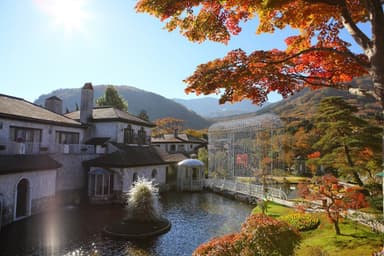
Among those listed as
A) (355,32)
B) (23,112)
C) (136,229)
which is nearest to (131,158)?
(23,112)

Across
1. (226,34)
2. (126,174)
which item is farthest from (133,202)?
(226,34)

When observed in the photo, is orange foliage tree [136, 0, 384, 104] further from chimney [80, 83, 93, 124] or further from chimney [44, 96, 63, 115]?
chimney [44, 96, 63, 115]

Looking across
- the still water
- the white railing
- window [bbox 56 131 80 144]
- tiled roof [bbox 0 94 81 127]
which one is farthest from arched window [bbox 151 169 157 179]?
tiled roof [bbox 0 94 81 127]

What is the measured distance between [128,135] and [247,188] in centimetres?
1317

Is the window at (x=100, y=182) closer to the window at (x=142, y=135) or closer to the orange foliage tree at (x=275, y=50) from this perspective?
the window at (x=142, y=135)

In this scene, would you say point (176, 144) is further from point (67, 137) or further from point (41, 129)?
point (41, 129)

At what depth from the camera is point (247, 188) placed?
71.5ft

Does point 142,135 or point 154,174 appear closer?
point 154,174

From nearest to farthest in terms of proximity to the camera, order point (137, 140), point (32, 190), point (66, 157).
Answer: point (32, 190), point (66, 157), point (137, 140)

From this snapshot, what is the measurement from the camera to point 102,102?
47.8 metres

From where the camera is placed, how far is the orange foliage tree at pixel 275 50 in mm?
5262

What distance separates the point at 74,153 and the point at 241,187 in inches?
591

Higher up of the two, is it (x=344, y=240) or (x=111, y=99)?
(x=111, y=99)

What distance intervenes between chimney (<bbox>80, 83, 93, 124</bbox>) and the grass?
2159cm
